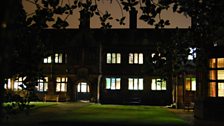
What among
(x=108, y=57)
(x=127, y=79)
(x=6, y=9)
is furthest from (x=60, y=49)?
(x=6, y=9)

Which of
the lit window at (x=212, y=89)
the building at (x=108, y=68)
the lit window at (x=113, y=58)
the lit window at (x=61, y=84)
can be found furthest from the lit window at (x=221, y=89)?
the lit window at (x=61, y=84)

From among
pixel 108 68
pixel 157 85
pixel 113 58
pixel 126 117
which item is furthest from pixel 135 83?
pixel 126 117

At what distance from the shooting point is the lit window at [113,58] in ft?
144

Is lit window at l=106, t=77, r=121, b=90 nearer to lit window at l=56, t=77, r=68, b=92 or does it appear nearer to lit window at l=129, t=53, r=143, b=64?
lit window at l=129, t=53, r=143, b=64

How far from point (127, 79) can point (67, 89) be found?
687cm

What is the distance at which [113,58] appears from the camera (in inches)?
1729

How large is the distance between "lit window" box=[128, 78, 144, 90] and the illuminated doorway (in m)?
5.53

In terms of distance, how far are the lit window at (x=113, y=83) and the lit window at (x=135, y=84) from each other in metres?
1.23

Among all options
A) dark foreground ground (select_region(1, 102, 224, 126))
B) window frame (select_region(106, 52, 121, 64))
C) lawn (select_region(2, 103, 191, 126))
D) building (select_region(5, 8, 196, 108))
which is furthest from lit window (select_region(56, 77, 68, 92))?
dark foreground ground (select_region(1, 102, 224, 126))

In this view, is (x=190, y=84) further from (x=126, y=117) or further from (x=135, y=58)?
(x=126, y=117)

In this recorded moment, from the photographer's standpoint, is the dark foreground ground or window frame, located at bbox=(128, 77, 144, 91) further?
window frame, located at bbox=(128, 77, 144, 91)

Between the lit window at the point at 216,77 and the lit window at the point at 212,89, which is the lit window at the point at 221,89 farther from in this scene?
the lit window at the point at 212,89

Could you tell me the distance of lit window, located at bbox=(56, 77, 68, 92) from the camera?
4441 centimetres

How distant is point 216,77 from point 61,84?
23.5 metres
